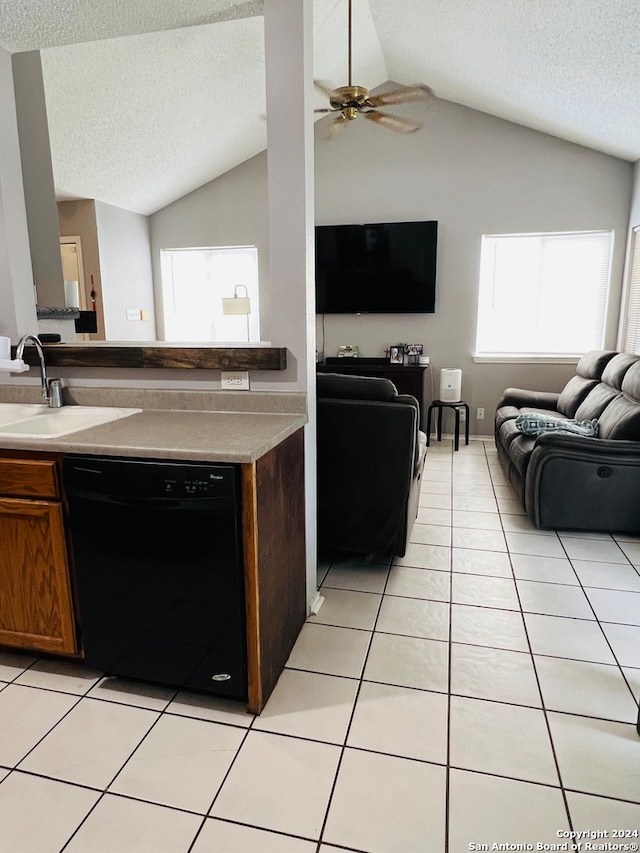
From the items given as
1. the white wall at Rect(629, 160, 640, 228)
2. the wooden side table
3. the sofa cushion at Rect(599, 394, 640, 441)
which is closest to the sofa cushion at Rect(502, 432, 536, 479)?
the sofa cushion at Rect(599, 394, 640, 441)

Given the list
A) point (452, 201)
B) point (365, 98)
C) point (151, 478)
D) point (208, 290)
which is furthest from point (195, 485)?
point (208, 290)

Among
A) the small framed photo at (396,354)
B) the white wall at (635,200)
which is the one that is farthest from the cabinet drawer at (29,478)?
the white wall at (635,200)

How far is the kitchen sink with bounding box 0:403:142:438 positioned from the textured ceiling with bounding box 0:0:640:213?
60.8 inches

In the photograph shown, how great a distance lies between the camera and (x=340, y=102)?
3.54m

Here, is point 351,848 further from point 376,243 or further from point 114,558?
point 376,243

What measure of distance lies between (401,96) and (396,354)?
255 cm

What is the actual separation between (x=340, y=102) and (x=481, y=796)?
379 centimetres

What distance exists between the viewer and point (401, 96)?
3.45 m

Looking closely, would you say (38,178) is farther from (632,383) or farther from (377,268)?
(632,383)

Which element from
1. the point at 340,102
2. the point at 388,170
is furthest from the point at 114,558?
the point at 388,170

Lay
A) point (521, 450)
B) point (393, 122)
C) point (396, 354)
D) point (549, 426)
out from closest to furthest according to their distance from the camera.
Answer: point (521, 450) < point (549, 426) < point (393, 122) < point (396, 354)

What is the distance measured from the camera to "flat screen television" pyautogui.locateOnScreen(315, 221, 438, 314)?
5.46 meters

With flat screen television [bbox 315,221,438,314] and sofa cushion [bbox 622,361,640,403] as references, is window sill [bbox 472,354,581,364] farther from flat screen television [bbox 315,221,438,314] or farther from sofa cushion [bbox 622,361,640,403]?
sofa cushion [bbox 622,361,640,403]

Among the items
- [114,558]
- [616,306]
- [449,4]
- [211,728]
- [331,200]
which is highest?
[449,4]
